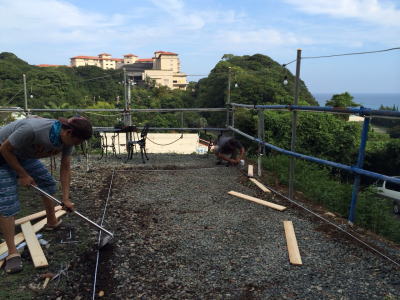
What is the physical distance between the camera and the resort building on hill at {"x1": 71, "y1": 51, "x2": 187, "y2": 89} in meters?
109

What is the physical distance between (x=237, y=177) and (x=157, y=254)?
12.6 ft

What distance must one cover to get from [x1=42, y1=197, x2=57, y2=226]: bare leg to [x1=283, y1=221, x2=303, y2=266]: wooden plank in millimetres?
2945

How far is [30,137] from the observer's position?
9.87ft

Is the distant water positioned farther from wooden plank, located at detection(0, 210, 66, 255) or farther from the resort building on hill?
the resort building on hill

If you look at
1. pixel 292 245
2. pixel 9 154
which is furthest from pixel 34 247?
pixel 292 245

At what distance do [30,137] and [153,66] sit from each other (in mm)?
128894

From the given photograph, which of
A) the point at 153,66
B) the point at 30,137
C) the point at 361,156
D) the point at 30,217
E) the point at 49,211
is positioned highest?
the point at 153,66

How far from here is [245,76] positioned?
3762 centimetres

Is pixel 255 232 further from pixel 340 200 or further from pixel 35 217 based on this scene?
pixel 35 217

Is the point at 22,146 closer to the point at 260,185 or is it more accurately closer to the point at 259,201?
the point at 259,201

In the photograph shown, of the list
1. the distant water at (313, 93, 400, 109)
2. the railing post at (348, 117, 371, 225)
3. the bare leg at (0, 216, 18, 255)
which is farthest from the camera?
the distant water at (313, 93, 400, 109)

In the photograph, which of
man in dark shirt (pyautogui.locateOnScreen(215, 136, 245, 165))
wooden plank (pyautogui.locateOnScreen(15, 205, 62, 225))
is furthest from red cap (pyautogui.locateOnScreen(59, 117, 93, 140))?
wooden plank (pyautogui.locateOnScreen(15, 205, 62, 225))

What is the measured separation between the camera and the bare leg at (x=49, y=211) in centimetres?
404

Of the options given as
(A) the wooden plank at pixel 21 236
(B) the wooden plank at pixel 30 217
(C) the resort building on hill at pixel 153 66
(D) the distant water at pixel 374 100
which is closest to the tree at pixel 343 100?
(D) the distant water at pixel 374 100
